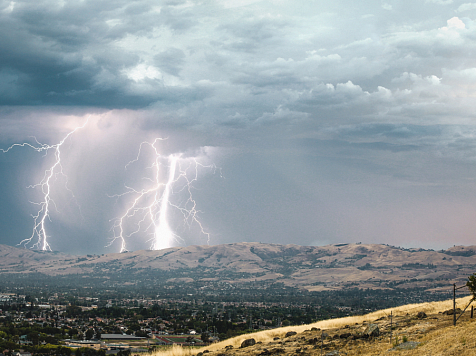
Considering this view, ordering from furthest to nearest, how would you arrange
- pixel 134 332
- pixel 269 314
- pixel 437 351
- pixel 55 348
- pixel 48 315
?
pixel 269 314, pixel 48 315, pixel 134 332, pixel 55 348, pixel 437 351

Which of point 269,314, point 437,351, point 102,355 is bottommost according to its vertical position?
point 269,314

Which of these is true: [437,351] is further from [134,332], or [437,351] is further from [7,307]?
[7,307]

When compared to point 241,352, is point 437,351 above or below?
above

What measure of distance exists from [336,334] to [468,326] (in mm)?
8179

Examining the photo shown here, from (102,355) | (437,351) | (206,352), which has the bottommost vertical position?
(102,355)

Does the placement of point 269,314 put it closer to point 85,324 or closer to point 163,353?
point 85,324

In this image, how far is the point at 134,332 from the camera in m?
102

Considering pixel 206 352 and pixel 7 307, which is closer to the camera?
pixel 206 352

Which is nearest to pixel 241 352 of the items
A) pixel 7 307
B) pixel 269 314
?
pixel 269 314

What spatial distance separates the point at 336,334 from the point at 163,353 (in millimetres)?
11993

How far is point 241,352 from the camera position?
93.3 ft

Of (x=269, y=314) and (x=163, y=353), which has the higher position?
(x=163, y=353)

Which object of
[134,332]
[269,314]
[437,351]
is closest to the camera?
[437,351]

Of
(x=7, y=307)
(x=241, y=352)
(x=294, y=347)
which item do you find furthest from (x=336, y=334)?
(x=7, y=307)
